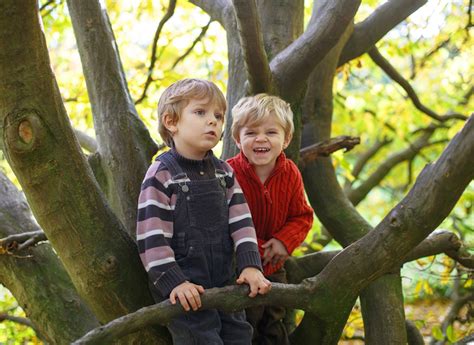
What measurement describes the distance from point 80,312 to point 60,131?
111cm

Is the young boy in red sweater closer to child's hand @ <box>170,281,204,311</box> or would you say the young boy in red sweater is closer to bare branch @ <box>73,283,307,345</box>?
bare branch @ <box>73,283,307,345</box>

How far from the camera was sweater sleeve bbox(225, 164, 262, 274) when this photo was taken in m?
2.33

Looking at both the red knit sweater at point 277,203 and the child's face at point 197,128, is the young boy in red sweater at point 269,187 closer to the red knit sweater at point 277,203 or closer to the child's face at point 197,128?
the red knit sweater at point 277,203

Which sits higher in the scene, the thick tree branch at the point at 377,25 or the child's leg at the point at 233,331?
the thick tree branch at the point at 377,25

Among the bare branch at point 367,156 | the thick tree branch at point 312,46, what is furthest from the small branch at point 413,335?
the bare branch at point 367,156

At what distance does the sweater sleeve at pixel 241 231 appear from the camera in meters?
2.33

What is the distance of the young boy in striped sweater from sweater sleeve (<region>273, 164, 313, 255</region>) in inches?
17.7

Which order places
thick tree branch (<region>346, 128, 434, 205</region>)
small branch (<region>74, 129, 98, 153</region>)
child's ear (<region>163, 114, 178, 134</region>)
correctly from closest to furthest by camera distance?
child's ear (<region>163, 114, 178, 134</region>), small branch (<region>74, 129, 98, 153</region>), thick tree branch (<region>346, 128, 434, 205</region>)

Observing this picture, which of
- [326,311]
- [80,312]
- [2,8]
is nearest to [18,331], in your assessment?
[80,312]

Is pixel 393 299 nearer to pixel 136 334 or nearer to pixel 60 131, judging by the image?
pixel 136 334

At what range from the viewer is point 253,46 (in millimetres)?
2654

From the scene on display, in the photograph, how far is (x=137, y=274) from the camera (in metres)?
2.34

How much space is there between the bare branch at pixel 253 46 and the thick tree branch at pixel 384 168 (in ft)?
13.2

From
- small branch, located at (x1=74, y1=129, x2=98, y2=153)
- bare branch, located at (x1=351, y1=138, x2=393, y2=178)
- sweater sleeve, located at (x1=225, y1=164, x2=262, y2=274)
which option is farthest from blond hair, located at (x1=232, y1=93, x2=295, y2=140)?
bare branch, located at (x1=351, y1=138, x2=393, y2=178)
